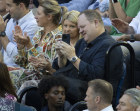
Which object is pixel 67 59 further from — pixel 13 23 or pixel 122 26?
pixel 13 23

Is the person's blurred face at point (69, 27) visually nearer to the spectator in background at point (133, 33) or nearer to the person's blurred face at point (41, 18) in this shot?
the person's blurred face at point (41, 18)

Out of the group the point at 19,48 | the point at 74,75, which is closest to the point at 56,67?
the point at 74,75

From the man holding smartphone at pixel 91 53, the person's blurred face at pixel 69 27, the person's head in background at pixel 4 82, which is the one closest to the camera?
the person's head in background at pixel 4 82

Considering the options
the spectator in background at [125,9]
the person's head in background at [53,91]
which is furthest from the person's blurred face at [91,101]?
the spectator in background at [125,9]

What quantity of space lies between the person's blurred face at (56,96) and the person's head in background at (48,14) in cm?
143

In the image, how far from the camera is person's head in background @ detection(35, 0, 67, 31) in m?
6.14

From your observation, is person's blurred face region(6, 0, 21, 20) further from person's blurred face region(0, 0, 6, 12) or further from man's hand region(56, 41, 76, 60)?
man's hand region(56, 41, 76, 60)

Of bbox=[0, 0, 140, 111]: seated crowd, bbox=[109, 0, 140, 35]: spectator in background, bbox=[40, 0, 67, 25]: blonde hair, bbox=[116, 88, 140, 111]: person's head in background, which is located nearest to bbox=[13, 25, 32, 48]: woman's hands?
bbox=[0, 0, 140, 111]: seated crowd

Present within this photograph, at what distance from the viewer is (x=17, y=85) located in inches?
235

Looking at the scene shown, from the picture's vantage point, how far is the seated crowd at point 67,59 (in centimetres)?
436

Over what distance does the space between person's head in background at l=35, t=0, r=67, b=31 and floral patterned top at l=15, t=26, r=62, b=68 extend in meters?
0.13

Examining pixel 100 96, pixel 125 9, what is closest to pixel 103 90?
pixel 100 96

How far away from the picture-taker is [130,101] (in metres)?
4.14

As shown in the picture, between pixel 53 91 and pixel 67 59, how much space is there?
0.61 m
